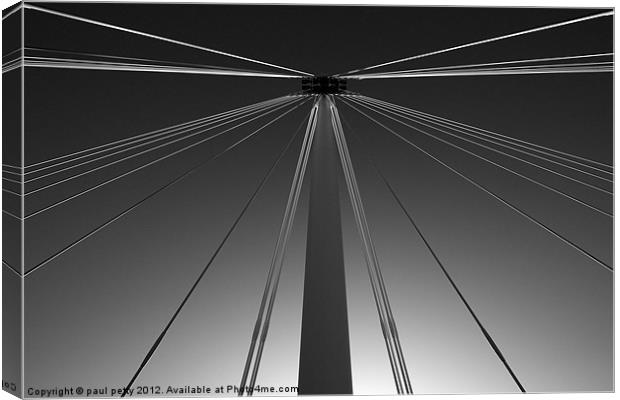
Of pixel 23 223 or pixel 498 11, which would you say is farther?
pixel 498 11

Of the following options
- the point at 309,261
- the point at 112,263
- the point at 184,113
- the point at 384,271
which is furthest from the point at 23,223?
the point at 384,271

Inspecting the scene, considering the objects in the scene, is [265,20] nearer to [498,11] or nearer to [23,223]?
[498,11]

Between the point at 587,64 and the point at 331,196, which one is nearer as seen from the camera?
the point at 331,196

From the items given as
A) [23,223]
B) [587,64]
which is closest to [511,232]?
[587,64]

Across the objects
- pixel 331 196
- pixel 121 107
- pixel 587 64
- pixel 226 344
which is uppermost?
pixel 587 64

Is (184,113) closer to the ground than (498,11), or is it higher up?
closer to the ground

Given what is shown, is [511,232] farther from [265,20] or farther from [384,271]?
[265,20]
